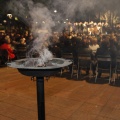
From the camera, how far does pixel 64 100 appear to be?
4930 millimetres

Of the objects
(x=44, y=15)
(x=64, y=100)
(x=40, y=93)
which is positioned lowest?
(x=64, y=100)

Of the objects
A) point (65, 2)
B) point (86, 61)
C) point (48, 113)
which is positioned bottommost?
point (48, 113)

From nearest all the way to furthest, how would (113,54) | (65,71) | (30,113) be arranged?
1. (30,113)
2. (113,54)
3. (65,71)

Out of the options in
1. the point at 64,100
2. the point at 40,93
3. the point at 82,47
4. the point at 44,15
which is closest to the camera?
the point at 40,93

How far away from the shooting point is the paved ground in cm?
412

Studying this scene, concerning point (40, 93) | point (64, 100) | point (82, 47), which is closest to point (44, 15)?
point (64, 100)

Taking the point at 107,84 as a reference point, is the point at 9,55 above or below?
above

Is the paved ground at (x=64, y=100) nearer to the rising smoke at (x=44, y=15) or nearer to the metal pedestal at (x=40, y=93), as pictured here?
the metal pedestal at (x=40, y=93)

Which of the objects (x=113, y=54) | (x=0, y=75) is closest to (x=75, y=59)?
(x=113, y=54)

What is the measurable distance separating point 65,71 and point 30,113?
4.15 m

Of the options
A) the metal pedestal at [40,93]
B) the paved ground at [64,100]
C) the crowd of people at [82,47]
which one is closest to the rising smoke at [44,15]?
the metal pedestal at [40,93]

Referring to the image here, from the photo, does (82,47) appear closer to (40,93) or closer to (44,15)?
(44,15)

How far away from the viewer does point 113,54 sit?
22.5ft

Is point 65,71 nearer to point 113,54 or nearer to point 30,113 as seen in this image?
point 113,54
